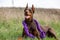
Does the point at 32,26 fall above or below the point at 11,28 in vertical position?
above

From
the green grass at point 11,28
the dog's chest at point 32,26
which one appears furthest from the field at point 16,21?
the dog's chest at point 32,26

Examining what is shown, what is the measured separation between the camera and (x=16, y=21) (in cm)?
861

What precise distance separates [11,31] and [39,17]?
185 centimetres

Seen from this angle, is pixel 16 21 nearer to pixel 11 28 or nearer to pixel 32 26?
pixel 11 28

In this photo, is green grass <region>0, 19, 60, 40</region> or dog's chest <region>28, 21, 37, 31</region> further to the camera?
green grass <region>0, 19, 60, 40</region>

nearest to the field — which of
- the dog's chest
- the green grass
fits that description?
the green grass

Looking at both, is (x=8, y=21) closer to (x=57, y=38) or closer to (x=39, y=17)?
(x=39, y=17)

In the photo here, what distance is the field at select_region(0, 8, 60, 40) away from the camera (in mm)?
7377

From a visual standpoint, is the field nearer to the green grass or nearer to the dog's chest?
the green grass

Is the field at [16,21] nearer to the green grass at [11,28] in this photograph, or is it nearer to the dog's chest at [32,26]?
the green grass at [11,28]

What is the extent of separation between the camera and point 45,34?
23.5 ft

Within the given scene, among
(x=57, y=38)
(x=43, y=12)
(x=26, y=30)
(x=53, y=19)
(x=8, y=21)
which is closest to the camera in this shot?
Answer: (x=26, y=30)

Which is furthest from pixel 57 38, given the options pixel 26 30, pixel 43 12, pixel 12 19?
pixel 43 12

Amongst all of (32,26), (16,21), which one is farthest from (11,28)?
(32,26)
